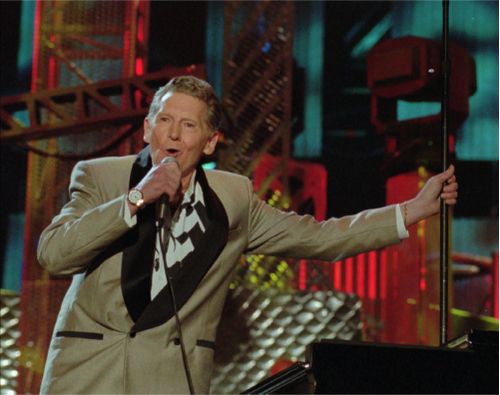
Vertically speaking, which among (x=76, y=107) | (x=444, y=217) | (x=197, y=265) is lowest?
(x=197, y=265)

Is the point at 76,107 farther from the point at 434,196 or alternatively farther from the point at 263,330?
the point at 434,196

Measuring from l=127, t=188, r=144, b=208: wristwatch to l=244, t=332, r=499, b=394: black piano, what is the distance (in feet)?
1.74

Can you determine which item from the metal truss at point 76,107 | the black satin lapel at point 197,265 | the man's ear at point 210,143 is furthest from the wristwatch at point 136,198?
the metal truss at point 76,107

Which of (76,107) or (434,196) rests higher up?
(76,107)

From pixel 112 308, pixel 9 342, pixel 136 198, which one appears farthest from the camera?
pixel 9 342

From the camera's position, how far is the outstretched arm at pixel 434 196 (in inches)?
89.7

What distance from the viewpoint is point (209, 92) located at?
2221 mm

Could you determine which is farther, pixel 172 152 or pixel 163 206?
pixel 172 152

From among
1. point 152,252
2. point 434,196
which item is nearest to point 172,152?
point 152,252

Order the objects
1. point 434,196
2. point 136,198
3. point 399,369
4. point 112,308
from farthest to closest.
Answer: point 434,196
point 112,308
point 136,198
point 399,369

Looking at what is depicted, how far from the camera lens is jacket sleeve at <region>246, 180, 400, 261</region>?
2.32 m

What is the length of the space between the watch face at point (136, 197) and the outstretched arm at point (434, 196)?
823 mm

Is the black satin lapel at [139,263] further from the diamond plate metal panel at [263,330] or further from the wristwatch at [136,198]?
the diamond plate metal panel at [263,330]

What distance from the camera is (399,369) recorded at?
59.7 inches
